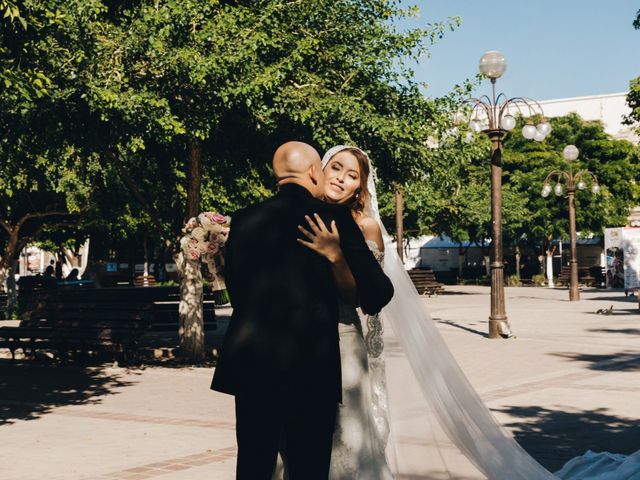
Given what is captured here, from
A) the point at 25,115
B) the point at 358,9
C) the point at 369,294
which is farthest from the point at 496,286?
the point at 369,294

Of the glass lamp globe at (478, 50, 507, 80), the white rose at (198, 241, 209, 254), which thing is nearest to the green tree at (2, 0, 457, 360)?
the glass lamp globe at (478, 50, 507, 80)

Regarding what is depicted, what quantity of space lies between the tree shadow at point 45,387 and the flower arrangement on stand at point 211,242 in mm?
4047

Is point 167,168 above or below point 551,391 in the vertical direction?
above

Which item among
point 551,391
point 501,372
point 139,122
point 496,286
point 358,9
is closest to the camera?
point 551,391

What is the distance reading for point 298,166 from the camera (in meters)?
3.62

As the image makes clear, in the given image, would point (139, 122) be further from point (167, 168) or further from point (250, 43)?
point (167, 168)

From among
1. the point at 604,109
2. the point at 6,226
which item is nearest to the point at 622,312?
the point at 6,226

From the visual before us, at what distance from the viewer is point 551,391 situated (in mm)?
10719

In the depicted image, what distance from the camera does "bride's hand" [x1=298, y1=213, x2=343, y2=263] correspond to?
345cm

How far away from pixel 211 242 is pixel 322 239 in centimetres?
148

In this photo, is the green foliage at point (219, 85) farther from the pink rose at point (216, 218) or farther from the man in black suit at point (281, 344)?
the man in black suit at point (281, 344)

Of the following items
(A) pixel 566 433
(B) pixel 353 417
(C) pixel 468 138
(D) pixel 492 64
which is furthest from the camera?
(D) pixel 492 64

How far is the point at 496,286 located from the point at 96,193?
14674mm

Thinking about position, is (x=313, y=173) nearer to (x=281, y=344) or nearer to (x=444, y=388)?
(x=281, y=344)
